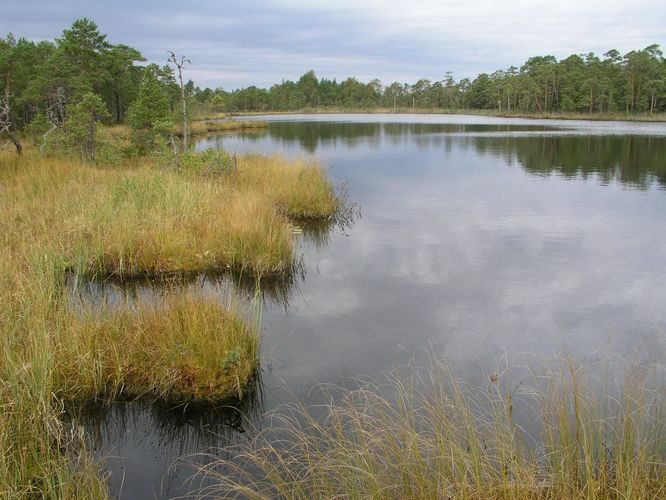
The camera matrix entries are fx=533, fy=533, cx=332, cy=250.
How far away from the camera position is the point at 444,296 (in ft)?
24.5

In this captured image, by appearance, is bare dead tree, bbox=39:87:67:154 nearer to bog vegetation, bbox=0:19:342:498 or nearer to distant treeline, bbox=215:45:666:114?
bog vegetation, bbox=0:19:342:498

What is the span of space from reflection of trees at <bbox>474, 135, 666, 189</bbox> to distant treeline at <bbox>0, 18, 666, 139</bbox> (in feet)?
46.4

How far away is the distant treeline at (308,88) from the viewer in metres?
26.7

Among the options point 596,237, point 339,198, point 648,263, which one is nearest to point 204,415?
point 648,263

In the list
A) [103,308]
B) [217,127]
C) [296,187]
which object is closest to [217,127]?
[217,127]

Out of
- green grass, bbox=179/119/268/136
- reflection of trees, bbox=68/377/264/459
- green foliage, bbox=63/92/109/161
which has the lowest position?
reflection of trees, bbox=68/377/264/459

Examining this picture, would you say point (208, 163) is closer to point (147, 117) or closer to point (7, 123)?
point (7, 123)

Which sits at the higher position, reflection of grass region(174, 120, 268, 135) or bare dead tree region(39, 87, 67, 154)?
reflection of grass region(174, 120, 268, 135)

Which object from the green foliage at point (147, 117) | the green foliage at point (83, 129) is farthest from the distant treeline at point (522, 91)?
the green foliage at point (83, 129)

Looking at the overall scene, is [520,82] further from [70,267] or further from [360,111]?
[70,267]

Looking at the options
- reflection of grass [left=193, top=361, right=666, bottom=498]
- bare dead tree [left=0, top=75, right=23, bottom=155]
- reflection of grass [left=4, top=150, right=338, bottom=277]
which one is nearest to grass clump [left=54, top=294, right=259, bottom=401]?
reflection of grass [left=193, top=361, right=666, bottom=498]

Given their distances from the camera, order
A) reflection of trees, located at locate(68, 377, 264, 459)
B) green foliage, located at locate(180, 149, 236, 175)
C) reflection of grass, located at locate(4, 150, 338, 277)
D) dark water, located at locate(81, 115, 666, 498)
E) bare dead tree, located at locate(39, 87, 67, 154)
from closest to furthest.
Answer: reflection of trees, located at locate(68, 377, 264, 459)
dark water, located at locate(81, 115, 666, 498)
reflection of grass, located at locate(4, 150, 338, 277)
green foliage, located at locate(180, 149, 236, 175)
bare dead tree, located at locate(39, 87, 67, 154)

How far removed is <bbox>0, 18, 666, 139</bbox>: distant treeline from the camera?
87.6ft

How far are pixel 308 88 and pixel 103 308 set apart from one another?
121 m
